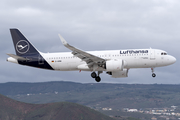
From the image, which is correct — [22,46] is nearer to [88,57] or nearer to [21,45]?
[21,45]

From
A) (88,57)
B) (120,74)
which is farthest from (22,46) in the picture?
(120,74)

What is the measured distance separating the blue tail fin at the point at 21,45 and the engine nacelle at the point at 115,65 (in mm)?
17494

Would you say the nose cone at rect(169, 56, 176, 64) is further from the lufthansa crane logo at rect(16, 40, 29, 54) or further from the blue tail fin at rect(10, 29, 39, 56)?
the lufthansa crane logo at rect(16, 40, 29, 54)

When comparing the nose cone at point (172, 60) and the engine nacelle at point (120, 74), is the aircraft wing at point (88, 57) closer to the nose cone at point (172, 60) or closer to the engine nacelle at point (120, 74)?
the engine nacelle at point (120, 74)

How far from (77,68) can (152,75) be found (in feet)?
52.4

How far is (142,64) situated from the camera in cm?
5888

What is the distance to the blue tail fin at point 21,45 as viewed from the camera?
6525 cm

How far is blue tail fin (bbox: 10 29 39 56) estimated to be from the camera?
6525cm

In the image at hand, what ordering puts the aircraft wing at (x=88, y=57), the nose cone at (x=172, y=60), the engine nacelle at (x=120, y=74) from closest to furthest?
the aircraft wing at (x=88, y=57) < the nose cone at (x=172, y=60) < the engine nacelle at (x=120, y=74)

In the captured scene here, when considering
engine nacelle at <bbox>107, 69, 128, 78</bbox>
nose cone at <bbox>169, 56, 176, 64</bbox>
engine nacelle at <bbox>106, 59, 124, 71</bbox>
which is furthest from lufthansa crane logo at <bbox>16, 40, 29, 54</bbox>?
nose cone at <bbox>169, 56, 176, 64</bbox>

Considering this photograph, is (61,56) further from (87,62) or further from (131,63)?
(131,63)

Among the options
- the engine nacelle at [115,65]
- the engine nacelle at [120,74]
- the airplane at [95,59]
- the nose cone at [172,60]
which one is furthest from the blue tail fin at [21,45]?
the nose cone at [172,60]

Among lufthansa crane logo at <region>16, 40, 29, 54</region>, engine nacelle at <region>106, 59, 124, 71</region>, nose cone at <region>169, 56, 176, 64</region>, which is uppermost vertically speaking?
lufthansa crane logo at <region>16, 40, 29, 54</region>

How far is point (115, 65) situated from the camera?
57.0 metres
